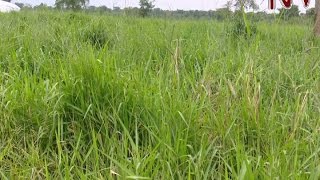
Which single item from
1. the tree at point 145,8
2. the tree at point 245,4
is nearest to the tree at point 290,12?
the tree at point 245,4

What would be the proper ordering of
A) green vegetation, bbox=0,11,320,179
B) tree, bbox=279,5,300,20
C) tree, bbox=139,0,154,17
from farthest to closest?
1. tree, bbox=139,0,154,17
2. tree, bbox=279,5,300,20
3. green vegetation, bbox=0,11,320,179

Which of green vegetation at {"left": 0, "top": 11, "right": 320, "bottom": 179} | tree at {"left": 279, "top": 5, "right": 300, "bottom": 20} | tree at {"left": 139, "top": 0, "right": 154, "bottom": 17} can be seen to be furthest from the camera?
tree at {"left": 139, "top": 0, "right": 154, "bottom": 17}

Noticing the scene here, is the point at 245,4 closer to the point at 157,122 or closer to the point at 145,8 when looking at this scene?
the point at 157,122

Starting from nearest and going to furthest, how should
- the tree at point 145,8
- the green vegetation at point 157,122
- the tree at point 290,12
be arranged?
1. the green vegetation at point 157,122
2. the tree at point 290,12
3. the tree at point 145,8

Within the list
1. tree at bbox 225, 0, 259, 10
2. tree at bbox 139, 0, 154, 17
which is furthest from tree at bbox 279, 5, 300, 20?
tree at bbox 139, 0, 154, 17

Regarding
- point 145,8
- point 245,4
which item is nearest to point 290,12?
point 245,4

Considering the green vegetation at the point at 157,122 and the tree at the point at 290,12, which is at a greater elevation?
the tree at the point at 290,12

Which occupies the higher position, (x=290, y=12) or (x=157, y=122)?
(x=290, y=12)

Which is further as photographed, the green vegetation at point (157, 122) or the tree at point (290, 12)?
the tree at point (290, 12)

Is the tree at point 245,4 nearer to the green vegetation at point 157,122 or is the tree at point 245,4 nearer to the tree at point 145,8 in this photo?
the green vegetation at point 157,122

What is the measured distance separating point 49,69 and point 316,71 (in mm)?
1591

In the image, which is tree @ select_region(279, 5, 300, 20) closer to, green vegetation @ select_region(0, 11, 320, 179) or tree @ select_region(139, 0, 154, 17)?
green vegetation @ select_region(0, 11, 320, 179)

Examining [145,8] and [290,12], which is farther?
[145,8]

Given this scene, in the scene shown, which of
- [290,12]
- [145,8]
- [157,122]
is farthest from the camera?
[145,8]
